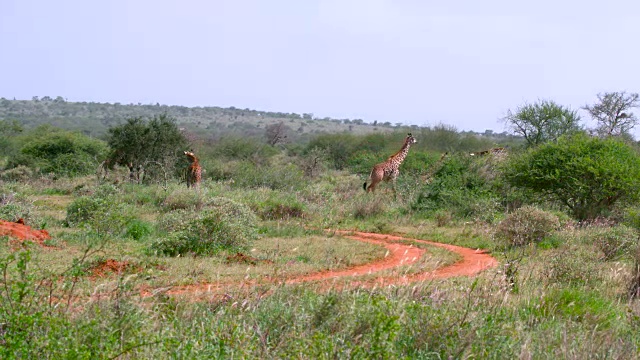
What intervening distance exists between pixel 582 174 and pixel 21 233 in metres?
13.4

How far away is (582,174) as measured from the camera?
1864 centimetres

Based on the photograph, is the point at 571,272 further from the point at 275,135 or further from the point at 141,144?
the point at 275,135

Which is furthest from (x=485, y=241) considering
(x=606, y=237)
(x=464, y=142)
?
(x=464, y=142)

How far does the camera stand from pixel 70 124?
78.8 meters

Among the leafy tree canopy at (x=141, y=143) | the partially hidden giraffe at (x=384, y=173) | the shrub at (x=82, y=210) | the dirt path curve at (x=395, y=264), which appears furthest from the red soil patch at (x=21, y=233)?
the leafy tree canopy at (x=141, y=143)

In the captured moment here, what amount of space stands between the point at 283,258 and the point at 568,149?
35.0 feet

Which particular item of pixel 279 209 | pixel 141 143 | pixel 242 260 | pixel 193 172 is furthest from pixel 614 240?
pixel 141 143

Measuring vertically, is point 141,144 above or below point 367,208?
above

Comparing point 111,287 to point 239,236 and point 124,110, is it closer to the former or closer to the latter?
point 239,236

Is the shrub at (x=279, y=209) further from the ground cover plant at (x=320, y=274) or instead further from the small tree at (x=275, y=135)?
the small tree at (x=275, y=135)

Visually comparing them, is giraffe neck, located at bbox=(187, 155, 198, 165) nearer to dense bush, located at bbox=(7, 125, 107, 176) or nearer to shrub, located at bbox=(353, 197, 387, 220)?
shrub, located at bbox=(353, 197, 387, 220)

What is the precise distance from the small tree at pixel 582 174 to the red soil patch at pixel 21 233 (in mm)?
12605

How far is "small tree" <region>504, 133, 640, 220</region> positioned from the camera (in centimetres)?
1828

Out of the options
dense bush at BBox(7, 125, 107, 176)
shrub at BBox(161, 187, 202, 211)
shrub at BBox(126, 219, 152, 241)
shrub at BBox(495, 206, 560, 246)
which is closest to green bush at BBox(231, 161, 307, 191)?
shrub at BBox(161, 187, 202, 211)
